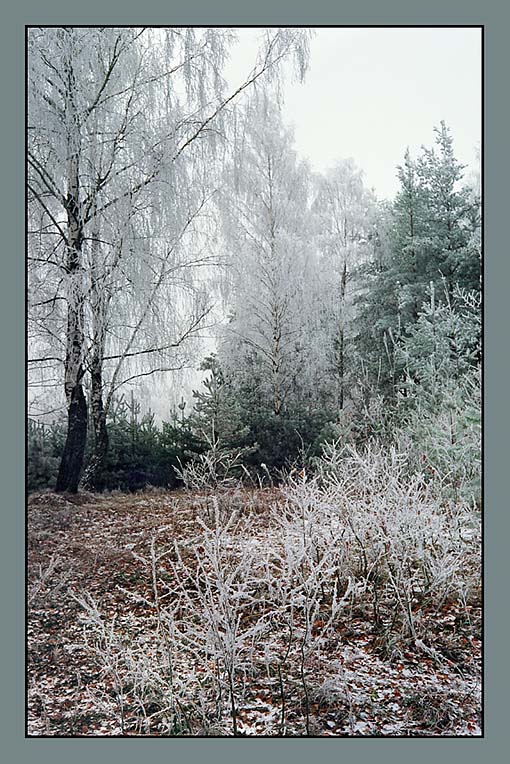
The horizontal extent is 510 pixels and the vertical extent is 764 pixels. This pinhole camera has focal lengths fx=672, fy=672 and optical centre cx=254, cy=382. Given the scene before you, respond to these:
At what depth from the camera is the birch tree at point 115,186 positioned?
3551mm

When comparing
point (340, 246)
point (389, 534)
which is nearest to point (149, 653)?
point (389, 534)

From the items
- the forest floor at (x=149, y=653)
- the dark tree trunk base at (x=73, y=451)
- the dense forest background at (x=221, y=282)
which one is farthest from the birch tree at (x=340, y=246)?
the dark tree trunk base at (x=73, y=451)

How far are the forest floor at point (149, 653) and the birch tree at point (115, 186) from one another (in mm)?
328

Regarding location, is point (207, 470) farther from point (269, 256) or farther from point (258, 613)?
point (269, 256)

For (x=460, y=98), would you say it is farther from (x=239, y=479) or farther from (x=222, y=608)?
(x=222, y=608)

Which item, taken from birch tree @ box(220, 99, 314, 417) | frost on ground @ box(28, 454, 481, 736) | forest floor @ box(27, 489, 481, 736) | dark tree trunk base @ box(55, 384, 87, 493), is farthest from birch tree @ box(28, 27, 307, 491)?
frost on ground @ box(28, 454, 481, 736)

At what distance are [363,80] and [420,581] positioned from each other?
2.74 m

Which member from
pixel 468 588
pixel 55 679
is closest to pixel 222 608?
pixel 55 679

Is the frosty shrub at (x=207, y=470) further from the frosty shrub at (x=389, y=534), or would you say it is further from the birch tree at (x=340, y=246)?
the birch tree at (x=340, y=246)

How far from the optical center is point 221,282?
371 cm

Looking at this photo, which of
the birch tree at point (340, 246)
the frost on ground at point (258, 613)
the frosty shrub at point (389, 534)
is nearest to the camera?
the frost on ground at point (258, 613)

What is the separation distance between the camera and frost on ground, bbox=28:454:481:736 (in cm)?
323

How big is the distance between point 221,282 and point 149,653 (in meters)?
1.95

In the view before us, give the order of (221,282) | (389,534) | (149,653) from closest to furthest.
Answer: (149,653)
(389,534)
(221,282)
